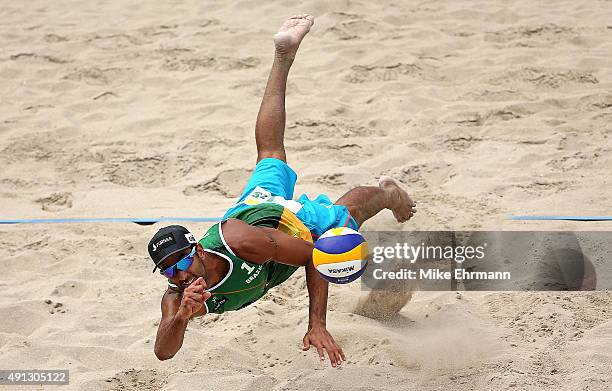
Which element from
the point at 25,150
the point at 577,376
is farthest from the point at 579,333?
the point at 25,150

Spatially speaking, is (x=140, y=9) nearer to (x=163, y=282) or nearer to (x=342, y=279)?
(x=163, y=282)

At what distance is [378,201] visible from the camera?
14.0 ft

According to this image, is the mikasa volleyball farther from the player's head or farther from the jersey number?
the player's head

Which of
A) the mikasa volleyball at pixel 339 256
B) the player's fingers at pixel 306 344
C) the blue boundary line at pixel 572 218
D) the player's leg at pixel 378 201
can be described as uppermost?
the mikasa volleyball at pixel 339 256

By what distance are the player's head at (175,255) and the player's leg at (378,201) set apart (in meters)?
1.03

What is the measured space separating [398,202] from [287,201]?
622 mm

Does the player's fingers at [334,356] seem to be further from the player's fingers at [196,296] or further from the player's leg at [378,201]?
the player's leg at [378,201]

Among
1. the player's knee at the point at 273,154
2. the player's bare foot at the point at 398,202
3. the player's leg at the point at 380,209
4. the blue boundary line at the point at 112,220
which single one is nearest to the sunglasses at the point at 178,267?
the player's leg at the point at 380,209

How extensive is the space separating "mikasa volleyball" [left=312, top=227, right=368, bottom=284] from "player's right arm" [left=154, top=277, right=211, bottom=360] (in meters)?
0.46

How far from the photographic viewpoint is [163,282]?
4.29m

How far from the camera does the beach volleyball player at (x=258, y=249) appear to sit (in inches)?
127

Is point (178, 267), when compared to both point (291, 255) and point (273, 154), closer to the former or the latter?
point (291, 255)

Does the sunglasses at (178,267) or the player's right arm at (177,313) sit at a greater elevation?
the sunglasses at (178,267)

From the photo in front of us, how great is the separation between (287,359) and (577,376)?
3.62ft
